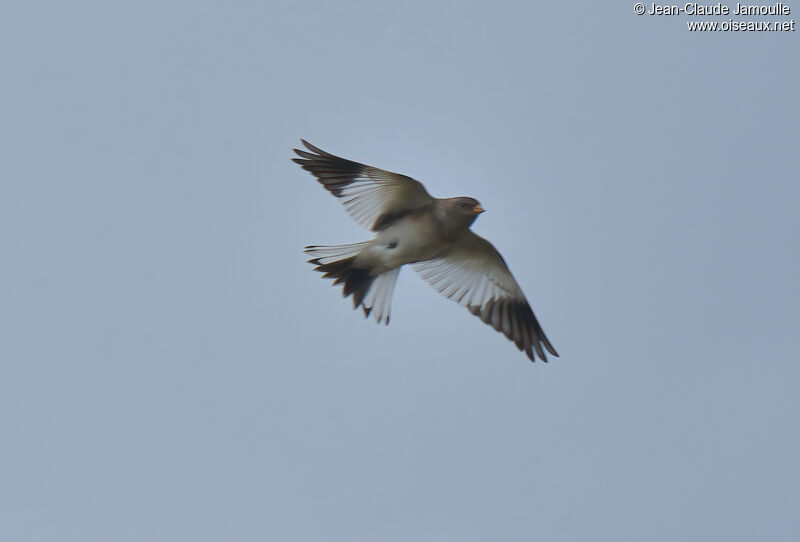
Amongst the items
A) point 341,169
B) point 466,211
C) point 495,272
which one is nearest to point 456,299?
point 495,272

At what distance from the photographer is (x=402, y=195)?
1445cm

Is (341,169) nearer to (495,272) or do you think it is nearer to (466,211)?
(466,211)

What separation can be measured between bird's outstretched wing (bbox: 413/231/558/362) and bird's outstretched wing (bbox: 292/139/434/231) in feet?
3.88

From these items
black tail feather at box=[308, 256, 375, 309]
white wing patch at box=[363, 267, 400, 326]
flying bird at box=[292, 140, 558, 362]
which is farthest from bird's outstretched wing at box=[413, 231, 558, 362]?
black tail feather at box=[308, 256, 375, 309]

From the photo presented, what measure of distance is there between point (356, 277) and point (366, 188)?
122cm

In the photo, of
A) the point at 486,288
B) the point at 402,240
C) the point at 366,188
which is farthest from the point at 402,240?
the point at 486,288

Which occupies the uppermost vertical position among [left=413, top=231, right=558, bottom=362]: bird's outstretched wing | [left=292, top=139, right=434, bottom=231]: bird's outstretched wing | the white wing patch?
[left=292, top=139, right=434, bottom=231]: bird's outstretched wing

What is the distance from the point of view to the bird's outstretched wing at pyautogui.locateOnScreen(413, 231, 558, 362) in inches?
606

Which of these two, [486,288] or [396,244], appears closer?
[396,244]

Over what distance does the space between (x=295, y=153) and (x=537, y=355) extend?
425 cm

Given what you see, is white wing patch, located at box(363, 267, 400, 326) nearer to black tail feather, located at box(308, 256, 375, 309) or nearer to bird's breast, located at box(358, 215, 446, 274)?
black tail feather, located at box(308, 256, 375, 309)

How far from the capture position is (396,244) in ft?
47.7

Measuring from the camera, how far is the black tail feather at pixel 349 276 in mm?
14602

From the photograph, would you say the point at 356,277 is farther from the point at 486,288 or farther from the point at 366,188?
the point at 486,288
